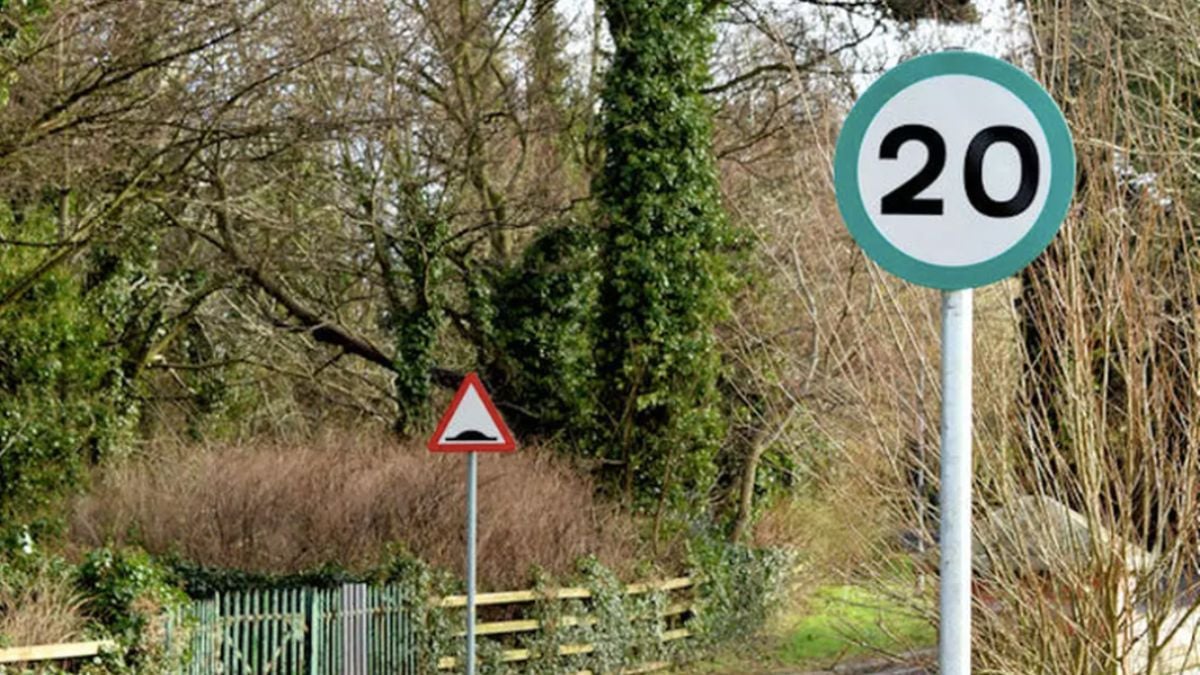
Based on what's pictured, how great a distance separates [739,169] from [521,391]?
16.7ft

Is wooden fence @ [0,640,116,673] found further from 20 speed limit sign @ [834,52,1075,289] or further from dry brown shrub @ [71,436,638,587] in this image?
20 speed limit sign @ [834,52,1075,289]

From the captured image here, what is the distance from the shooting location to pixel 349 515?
64.5 feet

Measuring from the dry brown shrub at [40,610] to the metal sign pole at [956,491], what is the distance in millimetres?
9772

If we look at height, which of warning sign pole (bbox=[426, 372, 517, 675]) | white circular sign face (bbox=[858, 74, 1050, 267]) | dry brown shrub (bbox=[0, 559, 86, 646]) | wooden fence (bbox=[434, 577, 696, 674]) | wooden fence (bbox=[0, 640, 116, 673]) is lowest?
wooden fence (bbox=[434, 577, 696, 674])

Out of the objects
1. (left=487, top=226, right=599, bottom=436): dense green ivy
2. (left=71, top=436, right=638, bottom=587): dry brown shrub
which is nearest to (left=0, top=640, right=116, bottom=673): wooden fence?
(left=71, top=436, right=638, bottom=587): dry brown shrub

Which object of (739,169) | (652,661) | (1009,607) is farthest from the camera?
(739,169)

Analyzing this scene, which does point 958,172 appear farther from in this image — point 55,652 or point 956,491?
point 55,652

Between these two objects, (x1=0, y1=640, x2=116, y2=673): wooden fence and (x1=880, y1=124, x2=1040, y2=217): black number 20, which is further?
(x1=0, y1=640, x2=116, y2=673): wooden fence

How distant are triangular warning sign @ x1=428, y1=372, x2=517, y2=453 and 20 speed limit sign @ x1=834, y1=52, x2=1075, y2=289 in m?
10.3

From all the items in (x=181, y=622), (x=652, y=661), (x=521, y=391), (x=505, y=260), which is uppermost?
(x=505, y=260)

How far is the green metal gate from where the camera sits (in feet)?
48.6

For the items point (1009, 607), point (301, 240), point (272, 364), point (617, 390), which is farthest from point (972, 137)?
point (272, 364)

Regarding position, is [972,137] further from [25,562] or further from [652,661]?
[652,661]

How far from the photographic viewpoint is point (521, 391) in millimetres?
24906
